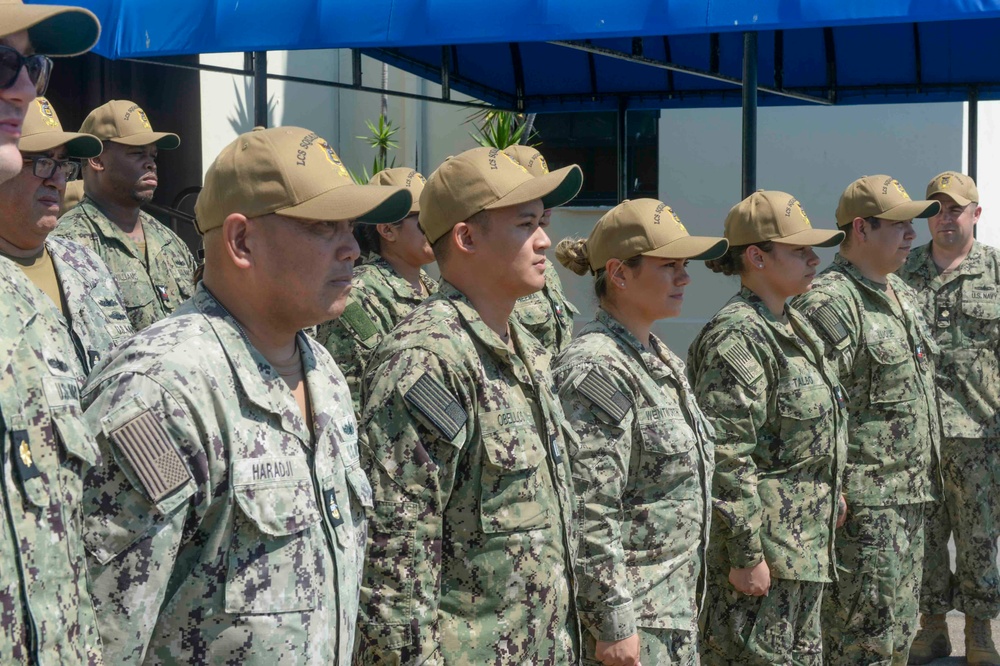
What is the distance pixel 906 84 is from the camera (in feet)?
28.4

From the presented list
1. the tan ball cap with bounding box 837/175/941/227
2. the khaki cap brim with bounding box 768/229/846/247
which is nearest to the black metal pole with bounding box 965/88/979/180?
the tan ball cap with bounding box 837/175/941/227

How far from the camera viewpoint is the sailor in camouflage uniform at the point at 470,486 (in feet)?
8.90

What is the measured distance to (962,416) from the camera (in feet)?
20.7

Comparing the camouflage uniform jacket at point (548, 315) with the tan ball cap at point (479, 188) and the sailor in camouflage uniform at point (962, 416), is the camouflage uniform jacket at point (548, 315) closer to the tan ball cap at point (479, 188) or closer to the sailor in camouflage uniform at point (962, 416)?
the sailor in camouflage uniform at point (962, 416)

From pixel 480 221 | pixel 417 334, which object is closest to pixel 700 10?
pixel 480 221

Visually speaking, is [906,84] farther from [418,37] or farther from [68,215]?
[68,215]

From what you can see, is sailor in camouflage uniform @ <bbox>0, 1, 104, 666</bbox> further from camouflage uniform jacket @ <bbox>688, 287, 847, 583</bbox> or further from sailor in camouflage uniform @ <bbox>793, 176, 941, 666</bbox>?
sailor in camouflage uniform @ <bbox>793, 176, 941, 666</bbox>

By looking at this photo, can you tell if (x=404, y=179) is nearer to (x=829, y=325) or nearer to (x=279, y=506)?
(x=829, y=325)

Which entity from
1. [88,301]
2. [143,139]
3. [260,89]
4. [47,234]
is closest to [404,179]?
[143,139]

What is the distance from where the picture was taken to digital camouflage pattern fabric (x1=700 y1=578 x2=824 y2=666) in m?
4.34

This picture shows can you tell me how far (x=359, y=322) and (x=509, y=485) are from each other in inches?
94.9

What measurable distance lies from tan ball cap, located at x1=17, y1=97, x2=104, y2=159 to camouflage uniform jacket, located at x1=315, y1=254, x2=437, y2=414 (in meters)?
1.53

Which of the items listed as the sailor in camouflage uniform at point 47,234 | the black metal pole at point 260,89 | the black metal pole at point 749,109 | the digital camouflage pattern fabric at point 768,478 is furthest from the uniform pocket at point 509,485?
the black metal pole at point 260,89

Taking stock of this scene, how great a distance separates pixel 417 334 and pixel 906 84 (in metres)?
6.76
